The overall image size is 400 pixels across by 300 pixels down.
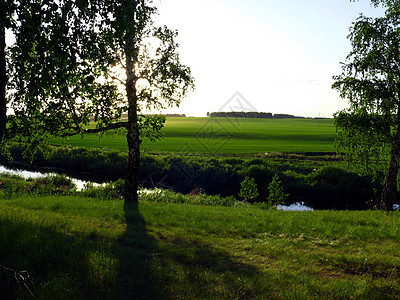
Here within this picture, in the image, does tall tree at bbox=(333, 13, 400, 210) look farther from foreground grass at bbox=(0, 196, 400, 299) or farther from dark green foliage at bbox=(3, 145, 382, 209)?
dark green foliage at bbox=(3, 145, 382, 209)

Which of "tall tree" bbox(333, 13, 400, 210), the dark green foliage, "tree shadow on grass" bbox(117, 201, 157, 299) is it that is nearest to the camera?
"tree shadow on grass" bbox(117, 201, 157, 299)

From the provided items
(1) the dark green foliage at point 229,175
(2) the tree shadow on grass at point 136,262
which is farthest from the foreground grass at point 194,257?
(1) the dark green foliage at point 229,175

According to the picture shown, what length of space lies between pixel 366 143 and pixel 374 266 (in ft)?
38.1

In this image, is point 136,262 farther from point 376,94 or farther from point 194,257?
point 376,94

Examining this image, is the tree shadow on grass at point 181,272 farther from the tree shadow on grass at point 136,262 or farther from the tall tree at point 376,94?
the tall tree at point 376,94

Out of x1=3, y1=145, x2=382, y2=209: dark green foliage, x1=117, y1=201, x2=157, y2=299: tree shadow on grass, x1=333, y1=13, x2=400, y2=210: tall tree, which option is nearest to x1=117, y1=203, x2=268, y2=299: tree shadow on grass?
x1=117, y1=201, x2=157, y2=299: tree shadow on grass

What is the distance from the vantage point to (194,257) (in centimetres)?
827

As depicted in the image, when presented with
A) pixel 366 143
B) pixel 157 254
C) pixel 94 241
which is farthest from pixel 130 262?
pixel 366 143

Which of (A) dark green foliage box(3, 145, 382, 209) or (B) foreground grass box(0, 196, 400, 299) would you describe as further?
(A) dark green foliage box(3, 145, 382, 209)

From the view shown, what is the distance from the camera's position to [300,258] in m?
8.69

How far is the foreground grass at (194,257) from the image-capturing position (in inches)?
247

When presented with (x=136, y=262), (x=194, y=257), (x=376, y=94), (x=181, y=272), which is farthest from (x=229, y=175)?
(x=181, y=272)

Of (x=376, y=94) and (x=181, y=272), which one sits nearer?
(x=181, y=272)

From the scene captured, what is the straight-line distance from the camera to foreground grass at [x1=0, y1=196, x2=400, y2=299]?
6.28m
